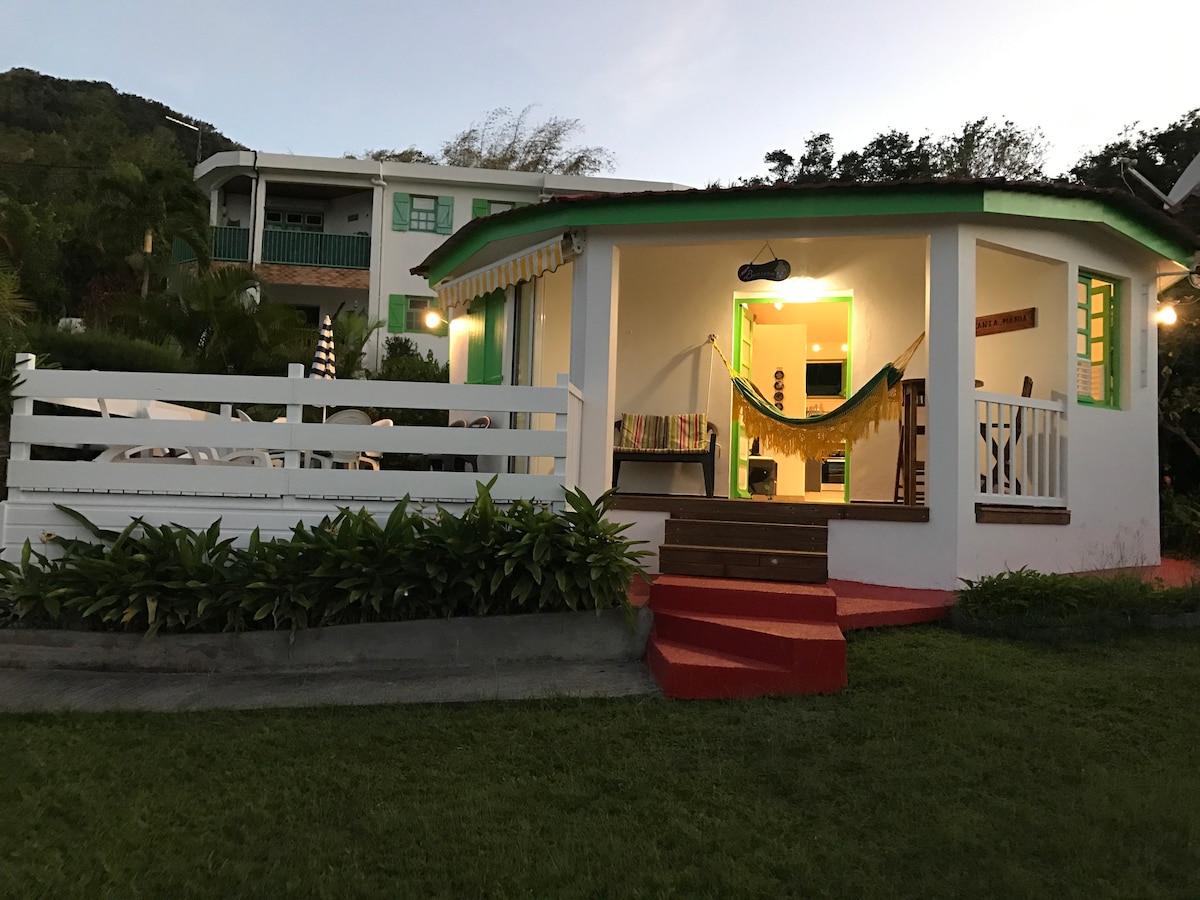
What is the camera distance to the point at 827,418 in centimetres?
718

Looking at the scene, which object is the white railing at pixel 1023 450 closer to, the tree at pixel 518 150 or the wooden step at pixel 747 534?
the wooden step at pixel 747 534

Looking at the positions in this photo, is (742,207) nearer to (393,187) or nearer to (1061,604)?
(1061,604)

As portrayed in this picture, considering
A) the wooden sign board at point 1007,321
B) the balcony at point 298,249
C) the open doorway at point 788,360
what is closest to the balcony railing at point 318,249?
the balcony at point 298,249

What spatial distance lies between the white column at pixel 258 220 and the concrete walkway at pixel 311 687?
1944 centimetres

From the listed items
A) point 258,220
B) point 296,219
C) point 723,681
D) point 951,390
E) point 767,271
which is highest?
point 296,219

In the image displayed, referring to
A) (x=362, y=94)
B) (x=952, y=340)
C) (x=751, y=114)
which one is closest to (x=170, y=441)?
(x=952, y=340)

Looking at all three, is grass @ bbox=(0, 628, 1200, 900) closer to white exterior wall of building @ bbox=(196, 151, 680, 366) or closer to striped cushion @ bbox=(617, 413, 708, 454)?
striped cushion @ bbox=(617, 413, 708, 454)

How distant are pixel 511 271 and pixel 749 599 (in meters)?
3.99

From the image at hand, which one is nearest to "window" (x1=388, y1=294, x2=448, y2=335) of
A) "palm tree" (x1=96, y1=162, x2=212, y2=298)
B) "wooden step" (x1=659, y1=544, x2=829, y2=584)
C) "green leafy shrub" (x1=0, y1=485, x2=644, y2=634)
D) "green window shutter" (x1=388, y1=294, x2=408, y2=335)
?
"green window shutter" (x1=388, y1=294, x2=408, y2=335)

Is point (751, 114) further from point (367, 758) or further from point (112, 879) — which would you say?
point (112, 879)

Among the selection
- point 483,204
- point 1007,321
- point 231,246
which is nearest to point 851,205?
point 1007,321

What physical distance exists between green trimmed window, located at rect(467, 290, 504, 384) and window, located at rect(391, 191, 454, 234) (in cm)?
1388

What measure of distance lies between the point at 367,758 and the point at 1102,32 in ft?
48.4

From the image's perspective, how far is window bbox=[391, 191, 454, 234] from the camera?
22500mm
